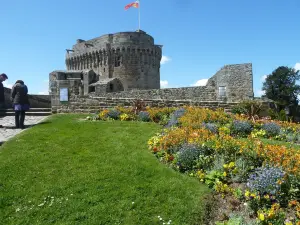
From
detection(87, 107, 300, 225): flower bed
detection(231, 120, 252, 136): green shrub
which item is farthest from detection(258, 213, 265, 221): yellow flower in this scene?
detection(231, 120, 252, 136): green shrub

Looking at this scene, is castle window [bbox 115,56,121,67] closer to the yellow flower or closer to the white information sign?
the white information sign

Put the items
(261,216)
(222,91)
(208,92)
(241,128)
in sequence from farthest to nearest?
(208,92) < (222,91) < (241,128) < (261,216)

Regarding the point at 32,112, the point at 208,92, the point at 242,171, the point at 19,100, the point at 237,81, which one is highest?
the point at 237,81

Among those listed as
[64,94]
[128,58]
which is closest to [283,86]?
[128,58]

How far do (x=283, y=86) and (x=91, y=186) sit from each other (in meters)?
55.2

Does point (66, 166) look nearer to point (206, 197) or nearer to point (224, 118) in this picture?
point (206, 197)

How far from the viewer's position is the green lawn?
200 inches

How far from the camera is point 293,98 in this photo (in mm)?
53062

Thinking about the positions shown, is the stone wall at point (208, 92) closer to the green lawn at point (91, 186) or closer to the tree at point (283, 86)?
the green lawn at point (91, 186)

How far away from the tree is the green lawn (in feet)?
167

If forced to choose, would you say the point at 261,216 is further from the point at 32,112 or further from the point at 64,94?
the point at 32,112

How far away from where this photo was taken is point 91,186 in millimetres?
6012

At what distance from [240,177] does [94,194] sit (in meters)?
3.03

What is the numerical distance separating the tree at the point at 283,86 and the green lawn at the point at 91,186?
5090cm
